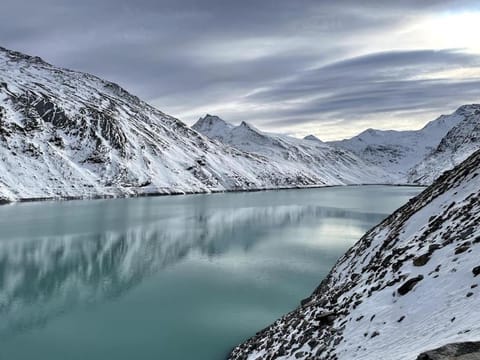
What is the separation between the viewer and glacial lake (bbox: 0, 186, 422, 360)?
23.0 metres

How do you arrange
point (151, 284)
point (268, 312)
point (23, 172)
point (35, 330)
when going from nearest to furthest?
point (35, 330) < point (268, 312) < point (151, 284) < point (23, 172)

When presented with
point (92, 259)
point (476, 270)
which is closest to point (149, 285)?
point (92, 259)

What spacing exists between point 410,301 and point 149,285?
1079 inches

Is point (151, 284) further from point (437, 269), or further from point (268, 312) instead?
point (437, 269)

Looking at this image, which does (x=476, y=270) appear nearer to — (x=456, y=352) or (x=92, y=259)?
(x=456, y=352)

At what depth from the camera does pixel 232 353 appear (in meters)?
20.7

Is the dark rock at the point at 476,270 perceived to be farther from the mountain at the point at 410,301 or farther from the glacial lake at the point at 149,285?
the glacial lake at the point at 149,285

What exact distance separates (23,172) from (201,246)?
374ft

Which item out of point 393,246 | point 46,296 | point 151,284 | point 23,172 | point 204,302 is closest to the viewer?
point 393,246

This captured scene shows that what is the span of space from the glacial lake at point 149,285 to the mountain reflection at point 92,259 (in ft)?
0.42

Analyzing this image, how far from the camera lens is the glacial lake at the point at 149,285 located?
23.0 metres

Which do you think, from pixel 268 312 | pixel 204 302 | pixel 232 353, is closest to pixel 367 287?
pixel 232 353

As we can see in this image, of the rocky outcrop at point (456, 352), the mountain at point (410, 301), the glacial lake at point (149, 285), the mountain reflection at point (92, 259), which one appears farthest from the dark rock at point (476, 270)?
the mountain reflection at point (92, 259)

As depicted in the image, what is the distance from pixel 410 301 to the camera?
12.5 meters
